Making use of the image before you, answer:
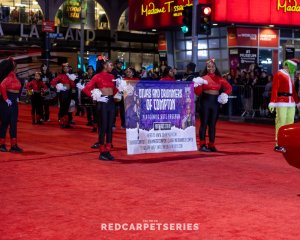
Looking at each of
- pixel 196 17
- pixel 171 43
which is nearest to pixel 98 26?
pixel 171 43

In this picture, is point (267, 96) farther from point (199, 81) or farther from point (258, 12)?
point (258, 12)

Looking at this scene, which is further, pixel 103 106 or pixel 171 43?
pixel 171 43

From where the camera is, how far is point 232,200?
7.73 m

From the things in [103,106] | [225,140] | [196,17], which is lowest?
[225,140]

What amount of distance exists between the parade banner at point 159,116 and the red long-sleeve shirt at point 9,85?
240 centimetres

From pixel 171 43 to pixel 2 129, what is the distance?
26.6 metres

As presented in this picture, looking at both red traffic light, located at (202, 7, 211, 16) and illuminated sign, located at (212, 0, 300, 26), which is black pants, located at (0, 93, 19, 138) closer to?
red traffic light, located at (202, 7, 211, 16)

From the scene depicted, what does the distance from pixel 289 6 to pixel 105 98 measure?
2348 centimetres

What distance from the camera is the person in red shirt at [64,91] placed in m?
19.3

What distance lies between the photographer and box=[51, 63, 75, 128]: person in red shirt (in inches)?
760

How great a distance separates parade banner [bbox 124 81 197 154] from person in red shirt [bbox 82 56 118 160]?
17.2 inches

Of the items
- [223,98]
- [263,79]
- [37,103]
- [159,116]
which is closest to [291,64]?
[223,98]

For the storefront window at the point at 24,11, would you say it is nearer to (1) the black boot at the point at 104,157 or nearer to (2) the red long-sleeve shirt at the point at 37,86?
(2) the red long-sleeve shirt at the point at 37,86

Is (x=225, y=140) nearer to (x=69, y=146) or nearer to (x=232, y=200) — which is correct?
(x=69, y=146)
